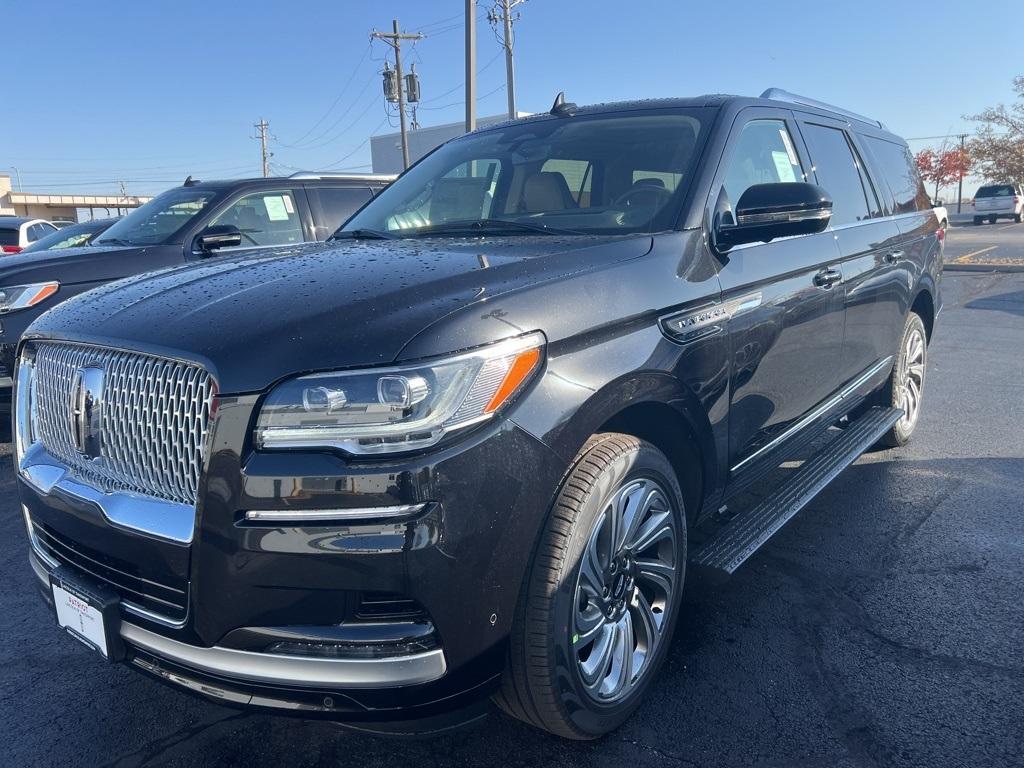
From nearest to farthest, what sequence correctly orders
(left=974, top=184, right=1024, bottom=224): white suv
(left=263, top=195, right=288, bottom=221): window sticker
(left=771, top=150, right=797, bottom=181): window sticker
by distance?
1. (left=771, top=150, right=797, bottom=181): window sticker
2. (left=263, top=195, right=288, bottom=221): window sticker
3. (left=974, top=184, right=1024, bottom=224): white suv

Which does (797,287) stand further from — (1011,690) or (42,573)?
(42,573)

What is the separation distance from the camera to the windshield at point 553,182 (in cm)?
307

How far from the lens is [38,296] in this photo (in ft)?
Result: 18.9

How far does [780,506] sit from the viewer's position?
11.1ft

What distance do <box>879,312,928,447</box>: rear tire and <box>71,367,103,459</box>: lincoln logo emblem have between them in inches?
174

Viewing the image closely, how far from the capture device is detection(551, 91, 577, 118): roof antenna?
379 cm

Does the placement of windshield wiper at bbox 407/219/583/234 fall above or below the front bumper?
above

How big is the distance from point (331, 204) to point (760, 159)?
4514 millimetres

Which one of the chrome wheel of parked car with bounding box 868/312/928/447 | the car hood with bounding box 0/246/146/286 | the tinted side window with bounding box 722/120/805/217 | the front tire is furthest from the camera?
the car hood with bounding box 0/246/146/286

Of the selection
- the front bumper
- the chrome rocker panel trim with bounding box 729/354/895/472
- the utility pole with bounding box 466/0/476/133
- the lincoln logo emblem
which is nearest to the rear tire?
the chrome rocker panel trim with bounding box 729/354/895/472

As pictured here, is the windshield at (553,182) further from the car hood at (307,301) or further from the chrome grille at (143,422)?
the chrome grille at (143,422)

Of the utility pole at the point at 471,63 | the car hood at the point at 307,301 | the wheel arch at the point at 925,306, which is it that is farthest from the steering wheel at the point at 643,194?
the utility pole at the point at 471,63

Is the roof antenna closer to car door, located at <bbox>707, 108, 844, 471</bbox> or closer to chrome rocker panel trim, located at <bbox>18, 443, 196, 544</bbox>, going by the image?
car door, located at <bbox>707, 108, 844, 471</bbox>

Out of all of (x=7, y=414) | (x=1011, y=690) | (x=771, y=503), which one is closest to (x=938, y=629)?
(x=1011, y=690)
